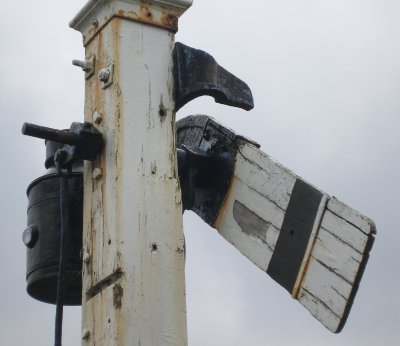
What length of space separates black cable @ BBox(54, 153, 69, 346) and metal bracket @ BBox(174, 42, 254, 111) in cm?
40

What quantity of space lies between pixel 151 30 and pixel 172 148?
38cm

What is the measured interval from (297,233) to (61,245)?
672 mm

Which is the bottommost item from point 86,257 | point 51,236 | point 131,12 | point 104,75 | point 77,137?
point 86,257

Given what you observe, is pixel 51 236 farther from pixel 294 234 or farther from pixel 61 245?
pixel 294 234

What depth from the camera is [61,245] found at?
279 cm

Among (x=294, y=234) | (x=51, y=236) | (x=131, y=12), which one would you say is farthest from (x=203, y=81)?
(x=51, y=236)

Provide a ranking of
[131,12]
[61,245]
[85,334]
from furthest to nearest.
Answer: [131,12] < [61,245] < [85,334]

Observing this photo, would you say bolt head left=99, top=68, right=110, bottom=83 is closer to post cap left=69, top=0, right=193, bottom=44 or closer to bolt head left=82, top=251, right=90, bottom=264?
post cap left=69, top=0, right=193, bottom=44

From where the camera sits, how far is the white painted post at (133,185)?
260cm

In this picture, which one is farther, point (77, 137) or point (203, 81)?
point (203, 81)

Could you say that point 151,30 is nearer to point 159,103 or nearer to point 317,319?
point 159,103

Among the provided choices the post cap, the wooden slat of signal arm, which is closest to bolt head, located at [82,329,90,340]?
the wooden slat of signal arm

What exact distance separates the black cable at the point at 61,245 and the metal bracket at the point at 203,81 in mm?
396

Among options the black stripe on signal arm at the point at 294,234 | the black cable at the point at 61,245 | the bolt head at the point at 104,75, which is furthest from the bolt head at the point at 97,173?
the black stripe on signal arm at the point at 294,234
